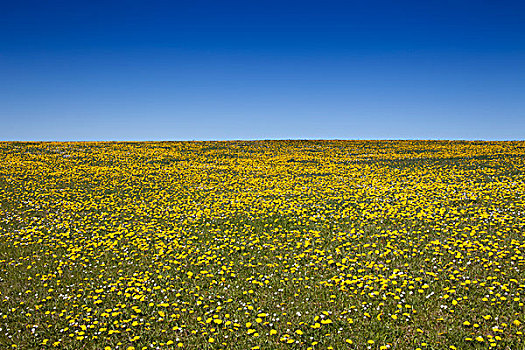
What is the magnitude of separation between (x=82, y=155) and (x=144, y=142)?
1593 cm

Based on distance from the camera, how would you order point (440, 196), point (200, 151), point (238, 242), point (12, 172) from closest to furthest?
point (238, 242)
point (440, 196)
point (12, 172)
point (200, 151)

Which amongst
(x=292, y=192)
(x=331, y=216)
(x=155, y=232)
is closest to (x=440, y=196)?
(x=331, y=216)

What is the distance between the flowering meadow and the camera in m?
6.72

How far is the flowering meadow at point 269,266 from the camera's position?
22.0ft

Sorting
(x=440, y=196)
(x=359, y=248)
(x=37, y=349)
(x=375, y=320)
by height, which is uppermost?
(x=440, y=196)

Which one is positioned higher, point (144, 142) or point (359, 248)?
point (144, 142)

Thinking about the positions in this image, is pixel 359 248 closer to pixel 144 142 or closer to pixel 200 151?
pixel 200 151

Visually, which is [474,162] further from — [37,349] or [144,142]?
[144,142]

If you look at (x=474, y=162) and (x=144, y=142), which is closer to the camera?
(x=474, y=162)

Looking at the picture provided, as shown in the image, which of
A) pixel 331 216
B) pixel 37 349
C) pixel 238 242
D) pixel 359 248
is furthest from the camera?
pixel 331 216

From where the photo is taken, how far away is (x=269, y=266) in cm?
969

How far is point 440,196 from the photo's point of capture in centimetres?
1566

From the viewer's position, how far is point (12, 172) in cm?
2578

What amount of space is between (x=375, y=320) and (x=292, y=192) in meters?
12.0
